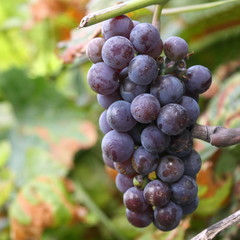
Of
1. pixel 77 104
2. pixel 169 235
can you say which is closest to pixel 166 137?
pixel 169 235

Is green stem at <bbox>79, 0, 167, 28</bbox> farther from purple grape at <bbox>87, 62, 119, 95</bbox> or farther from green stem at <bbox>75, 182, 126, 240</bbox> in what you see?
green stem at <bbox>75, 182, 126, 240</bbox>

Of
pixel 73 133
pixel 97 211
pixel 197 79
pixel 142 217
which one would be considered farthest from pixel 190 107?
pixel 73 133

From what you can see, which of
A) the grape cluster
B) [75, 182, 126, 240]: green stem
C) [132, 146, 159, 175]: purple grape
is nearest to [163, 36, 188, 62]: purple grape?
the grape cluster

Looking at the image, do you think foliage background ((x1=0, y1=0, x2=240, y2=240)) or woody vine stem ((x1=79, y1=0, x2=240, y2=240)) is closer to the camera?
woody vine stem ((x1=79, y1=0, x2=240, y2=240))

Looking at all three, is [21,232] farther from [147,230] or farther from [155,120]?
[155,120]

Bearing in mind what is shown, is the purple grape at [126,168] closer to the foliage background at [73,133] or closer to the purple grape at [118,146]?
the purple grape at [118,146]

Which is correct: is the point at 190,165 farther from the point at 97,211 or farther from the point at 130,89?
the point at 97,211
